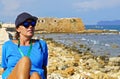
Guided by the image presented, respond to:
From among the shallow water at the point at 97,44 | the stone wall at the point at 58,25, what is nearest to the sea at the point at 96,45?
the shallow water at the point at 97,44

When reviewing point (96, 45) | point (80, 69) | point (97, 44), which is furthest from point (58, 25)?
point (80, 69)

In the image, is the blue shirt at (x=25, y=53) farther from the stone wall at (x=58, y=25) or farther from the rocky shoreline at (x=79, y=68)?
the stone wall at (x=58, y=25)

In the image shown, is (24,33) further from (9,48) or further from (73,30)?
(73,30)

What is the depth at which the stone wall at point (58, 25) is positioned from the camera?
9362cm

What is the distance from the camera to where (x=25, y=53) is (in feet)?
16.1

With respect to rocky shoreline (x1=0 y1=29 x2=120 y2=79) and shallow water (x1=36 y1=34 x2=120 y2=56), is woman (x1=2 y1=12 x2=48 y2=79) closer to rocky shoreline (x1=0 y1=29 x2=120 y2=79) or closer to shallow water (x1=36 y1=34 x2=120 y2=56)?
rocky shoreline (x1=0 y1=29 x2=120 y2=79)

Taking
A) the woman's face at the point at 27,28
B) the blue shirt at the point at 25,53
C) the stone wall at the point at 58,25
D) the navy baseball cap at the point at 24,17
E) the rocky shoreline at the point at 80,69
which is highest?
the navy baseball cap at the point at 24,17

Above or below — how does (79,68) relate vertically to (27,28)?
below

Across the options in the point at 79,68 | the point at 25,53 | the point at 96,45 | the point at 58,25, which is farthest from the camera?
the point at 58,25

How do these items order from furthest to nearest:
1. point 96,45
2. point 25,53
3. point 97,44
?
point 97,44 < point 96,45 < point 25,53

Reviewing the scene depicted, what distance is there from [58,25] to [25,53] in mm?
89087

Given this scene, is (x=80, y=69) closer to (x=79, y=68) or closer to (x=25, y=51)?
(x=79, y=68)

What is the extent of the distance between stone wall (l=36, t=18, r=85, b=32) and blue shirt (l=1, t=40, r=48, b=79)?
87.6m

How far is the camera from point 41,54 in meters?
4.97
